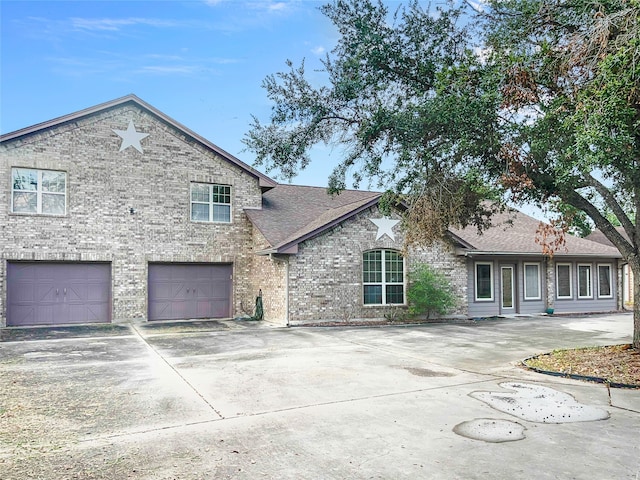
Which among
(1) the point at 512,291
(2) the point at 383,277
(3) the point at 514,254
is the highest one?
(3) the point at 514,254

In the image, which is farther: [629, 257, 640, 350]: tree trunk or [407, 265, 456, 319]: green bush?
[407, 265, 456, 319]: green bush

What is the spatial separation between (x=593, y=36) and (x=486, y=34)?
273 cm

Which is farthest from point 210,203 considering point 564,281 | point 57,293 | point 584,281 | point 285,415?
point 584,281

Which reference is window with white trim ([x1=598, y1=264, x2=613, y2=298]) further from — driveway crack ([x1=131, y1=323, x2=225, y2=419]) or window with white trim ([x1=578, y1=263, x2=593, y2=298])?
driveway crack ([x1=131, y1=323, x2=225, y2=419])

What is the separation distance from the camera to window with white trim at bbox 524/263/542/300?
20891 mm

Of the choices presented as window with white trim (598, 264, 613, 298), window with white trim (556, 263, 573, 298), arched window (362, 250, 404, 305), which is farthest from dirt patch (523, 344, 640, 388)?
window with white trim (598, 264, 613, 298)

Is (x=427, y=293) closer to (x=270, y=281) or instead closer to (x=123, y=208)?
(x=270, y=281)

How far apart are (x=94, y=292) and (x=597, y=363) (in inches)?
600

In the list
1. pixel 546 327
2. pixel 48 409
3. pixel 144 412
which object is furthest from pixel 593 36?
pixel 546 327

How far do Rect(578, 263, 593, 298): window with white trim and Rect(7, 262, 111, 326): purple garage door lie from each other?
20209mm

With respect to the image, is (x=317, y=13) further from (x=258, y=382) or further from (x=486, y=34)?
(x=258, y=382)

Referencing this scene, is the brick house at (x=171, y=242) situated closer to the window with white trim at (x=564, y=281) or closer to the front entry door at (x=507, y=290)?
the front entry door at (x=507, y=290)

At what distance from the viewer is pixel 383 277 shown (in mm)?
17719

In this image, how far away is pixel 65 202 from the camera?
1627 centimetres
